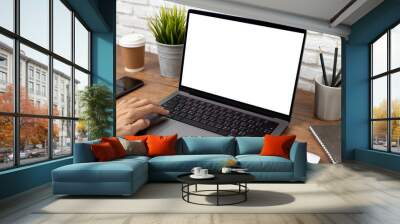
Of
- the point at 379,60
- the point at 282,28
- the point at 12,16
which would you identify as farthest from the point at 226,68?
the point at 12,16

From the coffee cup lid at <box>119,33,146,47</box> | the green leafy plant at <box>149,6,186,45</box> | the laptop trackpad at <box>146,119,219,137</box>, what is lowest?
the laptop trackpad at <box>146,119,219,137</box>

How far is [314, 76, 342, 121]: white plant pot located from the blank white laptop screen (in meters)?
0.98

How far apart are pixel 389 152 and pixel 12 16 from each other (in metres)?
6.23

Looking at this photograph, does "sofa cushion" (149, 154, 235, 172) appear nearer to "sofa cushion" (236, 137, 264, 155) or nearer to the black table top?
"sofa cushion" (236, 137, 264, 155)

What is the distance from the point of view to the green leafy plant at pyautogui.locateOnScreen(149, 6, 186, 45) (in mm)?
8312

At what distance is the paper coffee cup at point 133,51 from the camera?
8.32 metres

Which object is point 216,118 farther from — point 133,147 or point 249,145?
point 133,147

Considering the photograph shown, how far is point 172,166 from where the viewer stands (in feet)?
18.5

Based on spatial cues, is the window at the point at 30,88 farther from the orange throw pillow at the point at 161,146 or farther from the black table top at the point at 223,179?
the black table top at the point at 223,179

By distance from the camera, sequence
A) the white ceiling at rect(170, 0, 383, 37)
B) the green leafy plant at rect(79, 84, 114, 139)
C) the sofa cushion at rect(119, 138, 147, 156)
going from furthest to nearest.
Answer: the white ceiling at rect(170, 0, 383, 37) → the green leafy plant at rect(79, 84, 114, 139) → the sofa cushion at rect(119, 138, 147, 156)

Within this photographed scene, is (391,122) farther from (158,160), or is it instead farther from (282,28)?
(158,160)

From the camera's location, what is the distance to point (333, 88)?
8570mm

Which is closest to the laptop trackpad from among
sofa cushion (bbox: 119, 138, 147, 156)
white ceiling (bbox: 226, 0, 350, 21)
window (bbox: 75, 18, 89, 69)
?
sofa cushion (bbox: 119, 138, 147, 156)

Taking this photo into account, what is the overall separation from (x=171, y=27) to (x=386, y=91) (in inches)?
159
